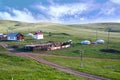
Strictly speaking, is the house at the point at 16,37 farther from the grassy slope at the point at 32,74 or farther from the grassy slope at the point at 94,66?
the grassy slope at the point at 32,74

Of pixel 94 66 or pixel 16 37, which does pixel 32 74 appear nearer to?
pixel 94 66

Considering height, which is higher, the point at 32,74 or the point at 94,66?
the point at 32,74

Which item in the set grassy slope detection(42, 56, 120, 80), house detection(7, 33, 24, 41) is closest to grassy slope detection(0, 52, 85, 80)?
grassy slope detection(42, 56, 120, 80)

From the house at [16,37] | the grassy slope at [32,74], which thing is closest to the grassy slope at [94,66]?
the grassy slope at [32,74]

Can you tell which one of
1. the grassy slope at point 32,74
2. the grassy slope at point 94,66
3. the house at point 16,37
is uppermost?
the house at point 16,37

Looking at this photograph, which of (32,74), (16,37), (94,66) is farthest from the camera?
(16,37)

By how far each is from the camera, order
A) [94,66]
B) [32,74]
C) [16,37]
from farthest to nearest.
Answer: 1. [16,37]
2. [94,66]
3. [32,74]

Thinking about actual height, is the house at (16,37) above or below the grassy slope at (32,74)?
above

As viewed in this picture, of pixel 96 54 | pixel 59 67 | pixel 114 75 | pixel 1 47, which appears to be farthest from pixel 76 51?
pixel 114 75

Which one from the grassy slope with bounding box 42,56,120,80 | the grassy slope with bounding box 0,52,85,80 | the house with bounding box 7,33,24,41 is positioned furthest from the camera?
the house with bounding box 7,33,24,41

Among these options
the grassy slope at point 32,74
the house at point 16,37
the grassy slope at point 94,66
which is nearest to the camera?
the grassy slope at point 32,74

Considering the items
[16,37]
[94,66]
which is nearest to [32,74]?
[94,66]

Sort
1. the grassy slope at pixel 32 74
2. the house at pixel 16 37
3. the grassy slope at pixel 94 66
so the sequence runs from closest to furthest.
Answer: the grassy slope at pixel 32 74
the grassy slope at pixel 94 66
the house at pixel 16 37

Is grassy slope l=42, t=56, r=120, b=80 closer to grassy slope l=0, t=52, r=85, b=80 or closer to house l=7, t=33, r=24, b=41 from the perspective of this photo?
grassy slope l=0, t=52, r=85, b=80
